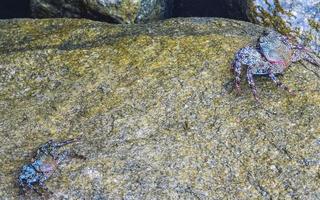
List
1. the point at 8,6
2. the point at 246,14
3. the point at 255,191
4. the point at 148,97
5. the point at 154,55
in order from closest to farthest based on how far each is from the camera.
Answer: the point at 255,191, the point at 148,97, the point at 154,55, the point at 246,14, the point at 8,6

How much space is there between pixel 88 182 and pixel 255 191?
1493mm

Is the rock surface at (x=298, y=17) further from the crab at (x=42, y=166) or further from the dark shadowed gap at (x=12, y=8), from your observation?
the dark shadowed gap at (x=12, y=8)

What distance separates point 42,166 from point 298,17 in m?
3.88

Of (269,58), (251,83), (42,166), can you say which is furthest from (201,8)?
(42,166)

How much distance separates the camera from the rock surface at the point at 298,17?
20.8 ft

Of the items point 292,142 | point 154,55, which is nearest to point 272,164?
point 292,142

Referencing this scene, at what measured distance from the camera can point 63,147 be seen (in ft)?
15.3

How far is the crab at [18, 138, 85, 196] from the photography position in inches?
173

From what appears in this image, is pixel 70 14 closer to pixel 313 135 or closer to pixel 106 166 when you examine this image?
pixel 106 166

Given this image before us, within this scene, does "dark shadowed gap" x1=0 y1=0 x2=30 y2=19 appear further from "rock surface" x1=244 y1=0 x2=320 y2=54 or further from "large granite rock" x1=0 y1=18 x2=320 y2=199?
"rock surface" x1=244 y1=0 x2=320 y2=54

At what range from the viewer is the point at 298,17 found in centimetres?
638

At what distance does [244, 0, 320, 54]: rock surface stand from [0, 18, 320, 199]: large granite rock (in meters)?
0.57

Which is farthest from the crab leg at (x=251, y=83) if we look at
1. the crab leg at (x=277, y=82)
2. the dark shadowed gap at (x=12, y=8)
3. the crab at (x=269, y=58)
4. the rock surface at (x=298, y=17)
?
the dark shadowed gap at (x=12, y=8)

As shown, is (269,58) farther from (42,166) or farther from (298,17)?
(42,166)
